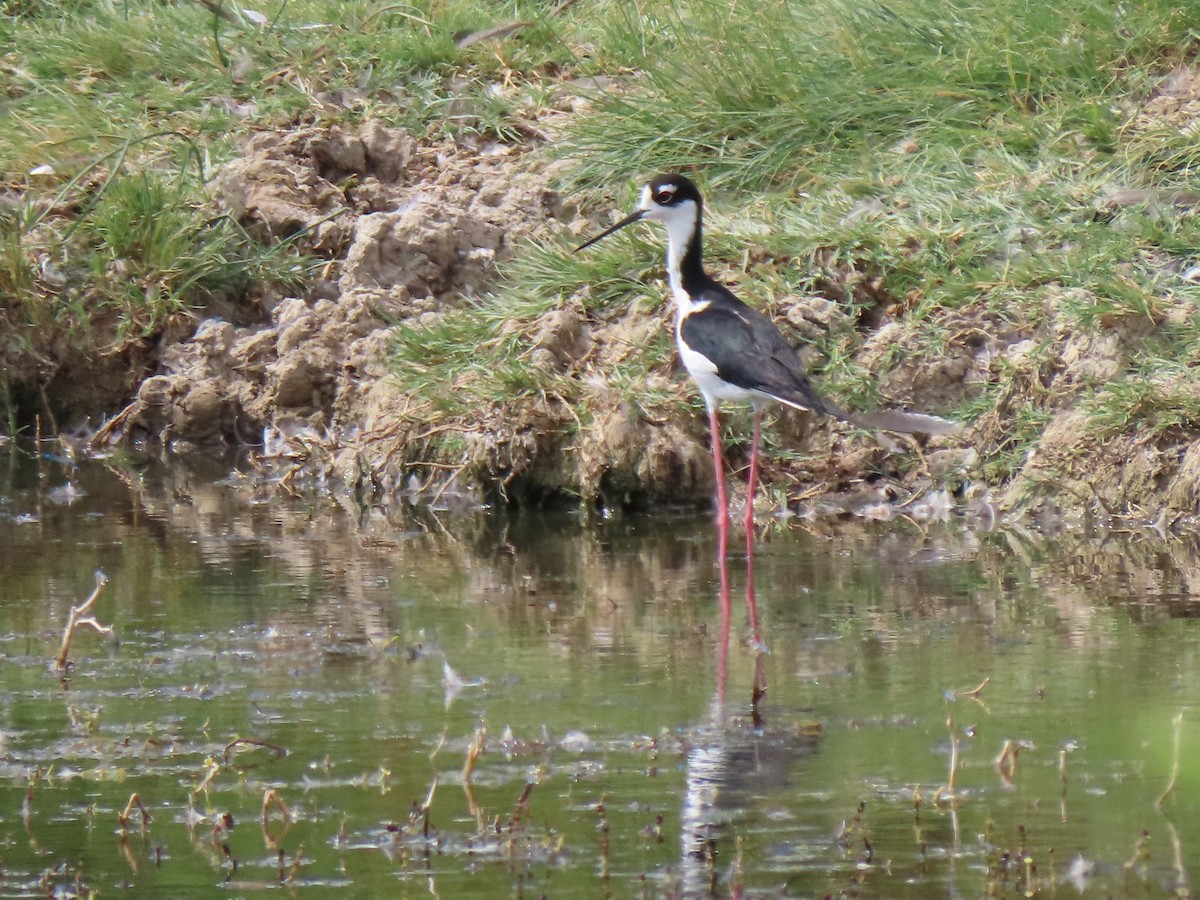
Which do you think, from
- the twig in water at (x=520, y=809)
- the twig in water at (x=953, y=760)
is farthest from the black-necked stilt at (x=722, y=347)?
the twig in water at (x=520, y=809)

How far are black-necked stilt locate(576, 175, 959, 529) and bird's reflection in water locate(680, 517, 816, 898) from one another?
2.11m

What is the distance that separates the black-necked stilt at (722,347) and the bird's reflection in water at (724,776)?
82.9 inches

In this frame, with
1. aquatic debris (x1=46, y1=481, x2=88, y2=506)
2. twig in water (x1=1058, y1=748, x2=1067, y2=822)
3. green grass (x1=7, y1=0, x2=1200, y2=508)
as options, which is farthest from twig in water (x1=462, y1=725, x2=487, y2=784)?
aquatic debris (x1=46, y1=481, x2=88, y2=506)

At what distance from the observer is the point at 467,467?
28.9ft

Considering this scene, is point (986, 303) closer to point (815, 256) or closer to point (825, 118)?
point (815, 256)

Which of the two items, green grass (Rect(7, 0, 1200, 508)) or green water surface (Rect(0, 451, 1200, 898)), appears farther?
green grass (Rect(7, 0, 1200, 508))

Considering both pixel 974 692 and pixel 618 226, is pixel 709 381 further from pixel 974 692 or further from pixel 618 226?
pixel 974 692

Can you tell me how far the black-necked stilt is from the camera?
781 centimetres

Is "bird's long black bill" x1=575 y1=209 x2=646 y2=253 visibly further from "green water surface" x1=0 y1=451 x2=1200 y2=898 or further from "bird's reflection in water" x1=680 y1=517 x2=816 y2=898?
"bird's reflection in water" x1=680 y1=517 x2=816 y2=898

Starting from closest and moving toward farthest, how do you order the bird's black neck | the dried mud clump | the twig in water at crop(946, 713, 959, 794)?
the twig in water at crop(946, 713, 959, 794)
the bird's black neck
the dried mud clump

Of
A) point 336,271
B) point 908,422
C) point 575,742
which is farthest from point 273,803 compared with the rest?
point 336,271

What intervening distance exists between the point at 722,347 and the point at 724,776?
332 cm

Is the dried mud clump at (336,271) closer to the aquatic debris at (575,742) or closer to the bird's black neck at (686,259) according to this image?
the bird's black neck at (686,259)

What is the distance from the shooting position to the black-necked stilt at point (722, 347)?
7809mm
